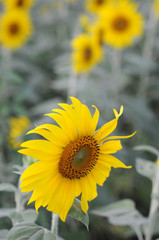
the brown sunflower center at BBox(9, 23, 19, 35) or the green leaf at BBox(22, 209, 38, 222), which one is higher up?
the brown sunflower center at BBox(9, 23, 19, 35)

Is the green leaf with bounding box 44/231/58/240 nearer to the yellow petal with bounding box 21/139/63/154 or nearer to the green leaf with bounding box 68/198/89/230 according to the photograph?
the green leaf with bounding box 68/198/89/230

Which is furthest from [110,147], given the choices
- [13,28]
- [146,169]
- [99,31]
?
[13,28]

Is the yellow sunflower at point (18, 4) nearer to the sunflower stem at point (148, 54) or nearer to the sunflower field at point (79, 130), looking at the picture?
the sunflower field at point (79, 130)

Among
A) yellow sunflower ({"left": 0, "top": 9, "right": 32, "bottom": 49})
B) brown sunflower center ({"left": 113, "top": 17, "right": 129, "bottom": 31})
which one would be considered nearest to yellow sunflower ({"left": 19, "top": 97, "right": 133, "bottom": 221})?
brown sunflower center ({"left": 113, "top": 17, "right": 129, "bottom": 31})

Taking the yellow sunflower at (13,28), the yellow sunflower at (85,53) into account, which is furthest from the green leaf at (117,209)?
the yellow sunflower at (13,28)

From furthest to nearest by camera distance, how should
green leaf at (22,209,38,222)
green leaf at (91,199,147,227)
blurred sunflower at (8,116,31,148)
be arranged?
blurred sunflower at (8,116,31,148) → green leaf at (91,199,147,227) → green leaf at (22,209,38,222)

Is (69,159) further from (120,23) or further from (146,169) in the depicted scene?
(120,23)

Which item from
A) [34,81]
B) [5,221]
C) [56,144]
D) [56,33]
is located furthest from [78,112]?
[56,33]
